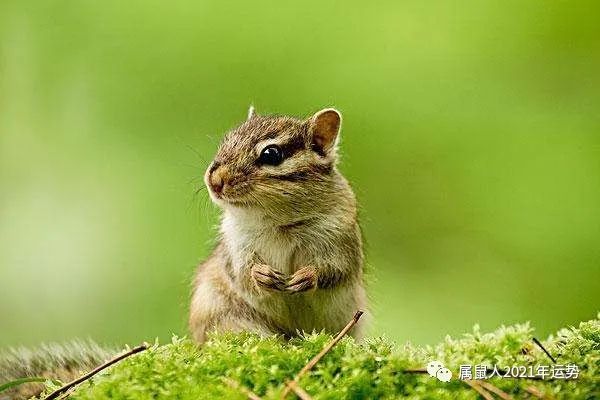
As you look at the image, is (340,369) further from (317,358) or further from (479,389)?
(479,389)

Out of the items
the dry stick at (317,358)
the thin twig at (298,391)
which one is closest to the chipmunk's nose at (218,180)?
the dry stick at (317,358)

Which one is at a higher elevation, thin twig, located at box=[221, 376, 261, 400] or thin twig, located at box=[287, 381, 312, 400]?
thin twig, located at box=[221, 376, 261, 400]

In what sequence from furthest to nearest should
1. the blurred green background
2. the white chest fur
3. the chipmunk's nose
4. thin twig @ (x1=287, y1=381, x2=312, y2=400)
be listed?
the blurred green background, the white chest fur, the chipmunk's nose, thin twig @ (x1=287, y1=381, x2=312, y2=400)

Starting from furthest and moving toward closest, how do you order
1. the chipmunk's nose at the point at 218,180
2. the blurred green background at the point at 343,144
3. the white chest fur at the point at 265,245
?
the blurred green background at the point at 343,144 < the white chest fur at the point at 265,245 < the chipmunk's nose at the point at 218,180

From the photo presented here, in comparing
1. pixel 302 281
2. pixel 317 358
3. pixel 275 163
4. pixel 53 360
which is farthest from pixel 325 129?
pixel 53 360

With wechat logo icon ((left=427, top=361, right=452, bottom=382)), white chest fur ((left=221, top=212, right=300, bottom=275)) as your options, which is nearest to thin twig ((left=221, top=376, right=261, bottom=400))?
wechat logo icon ((left=427, top=361, right=452, bottom=382))

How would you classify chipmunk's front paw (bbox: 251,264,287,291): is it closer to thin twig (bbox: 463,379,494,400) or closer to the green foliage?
the green foliage

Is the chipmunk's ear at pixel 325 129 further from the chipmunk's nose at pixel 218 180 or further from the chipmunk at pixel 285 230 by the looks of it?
the chipmunk's nose at pixel 218 180
